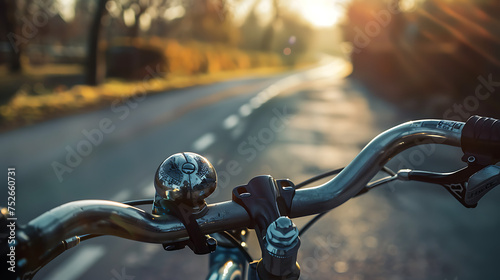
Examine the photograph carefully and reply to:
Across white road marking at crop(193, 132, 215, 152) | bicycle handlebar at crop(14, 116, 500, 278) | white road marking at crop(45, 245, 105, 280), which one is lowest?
white road marking at crop(193, 132, 215, 152)

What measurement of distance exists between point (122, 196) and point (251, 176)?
6.68ft

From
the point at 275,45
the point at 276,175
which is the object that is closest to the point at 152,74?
the point at 276,175

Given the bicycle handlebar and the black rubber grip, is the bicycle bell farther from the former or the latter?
the black rubber grip

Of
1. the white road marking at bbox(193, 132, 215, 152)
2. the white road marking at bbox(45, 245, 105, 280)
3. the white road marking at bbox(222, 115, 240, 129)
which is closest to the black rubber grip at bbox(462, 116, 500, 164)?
the white road marking at bbox(45, 245, 105, 280)

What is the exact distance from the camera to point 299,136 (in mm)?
9953

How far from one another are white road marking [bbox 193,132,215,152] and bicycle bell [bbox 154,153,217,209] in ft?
23.0

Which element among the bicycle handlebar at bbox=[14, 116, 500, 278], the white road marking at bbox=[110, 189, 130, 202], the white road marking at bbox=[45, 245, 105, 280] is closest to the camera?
the bicycle handlebar at bbox=[14, 116, 500, 278]

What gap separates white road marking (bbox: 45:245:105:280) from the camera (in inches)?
135

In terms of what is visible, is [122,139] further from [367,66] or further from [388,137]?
[367,66]

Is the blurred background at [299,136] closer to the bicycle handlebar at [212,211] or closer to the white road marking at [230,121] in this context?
the white road marking at [230,121]

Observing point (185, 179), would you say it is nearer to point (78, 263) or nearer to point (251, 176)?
point (78, 263)

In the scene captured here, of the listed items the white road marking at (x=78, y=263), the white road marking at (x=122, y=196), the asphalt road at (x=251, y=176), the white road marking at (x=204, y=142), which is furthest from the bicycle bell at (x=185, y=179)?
the white road marking at (x=204, y=142)

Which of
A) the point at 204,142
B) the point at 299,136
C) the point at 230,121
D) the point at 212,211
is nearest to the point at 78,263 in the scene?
the point at 212,211

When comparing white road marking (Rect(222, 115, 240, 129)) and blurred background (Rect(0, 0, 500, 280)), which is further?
white road marking (Rect(222, 115, 240, 129))
